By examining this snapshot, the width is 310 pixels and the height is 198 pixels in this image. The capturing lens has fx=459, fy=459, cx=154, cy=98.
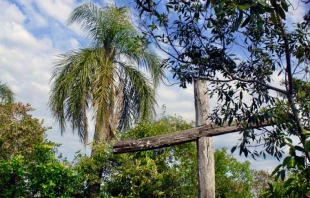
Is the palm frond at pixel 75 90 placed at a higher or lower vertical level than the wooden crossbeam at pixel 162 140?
higher

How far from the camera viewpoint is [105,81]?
12.1m

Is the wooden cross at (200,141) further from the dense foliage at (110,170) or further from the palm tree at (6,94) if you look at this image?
the palm tree at (6,94)

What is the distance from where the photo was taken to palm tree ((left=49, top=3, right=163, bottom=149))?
1199 centimetres

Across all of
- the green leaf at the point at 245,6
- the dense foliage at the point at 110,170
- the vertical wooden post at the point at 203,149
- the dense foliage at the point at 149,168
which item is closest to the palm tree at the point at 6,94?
the dense foliage at the point at 110,170

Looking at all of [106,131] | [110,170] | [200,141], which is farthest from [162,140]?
[106,131]

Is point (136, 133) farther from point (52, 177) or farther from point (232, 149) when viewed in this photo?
point (232, 149)

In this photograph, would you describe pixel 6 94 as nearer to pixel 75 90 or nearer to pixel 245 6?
pixel 75 90

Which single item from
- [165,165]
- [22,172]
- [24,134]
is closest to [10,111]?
[24,134]

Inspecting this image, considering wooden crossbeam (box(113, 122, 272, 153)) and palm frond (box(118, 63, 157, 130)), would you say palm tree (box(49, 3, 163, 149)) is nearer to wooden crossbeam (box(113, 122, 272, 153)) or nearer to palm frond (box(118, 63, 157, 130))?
palm frond (box(118, 63, 157, 130))

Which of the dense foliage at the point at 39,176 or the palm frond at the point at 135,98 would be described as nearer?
the dense foliage at the point at 39,176

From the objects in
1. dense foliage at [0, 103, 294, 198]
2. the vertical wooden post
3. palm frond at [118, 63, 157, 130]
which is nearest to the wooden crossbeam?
the vertical wooden post

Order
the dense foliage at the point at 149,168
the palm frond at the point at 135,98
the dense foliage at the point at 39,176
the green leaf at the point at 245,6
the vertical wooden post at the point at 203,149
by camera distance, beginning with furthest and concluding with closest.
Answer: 1. the palm frond at the point at 135,98
2. the dense foliage at the point at 149,168
3. the dense foliage at the point at 39,176
4. the vertical wooden post at the point at 203,149
5. the green leaf at the point at 245,6

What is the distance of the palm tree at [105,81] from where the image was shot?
12.0 metres

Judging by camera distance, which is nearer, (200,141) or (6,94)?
(200,141)
